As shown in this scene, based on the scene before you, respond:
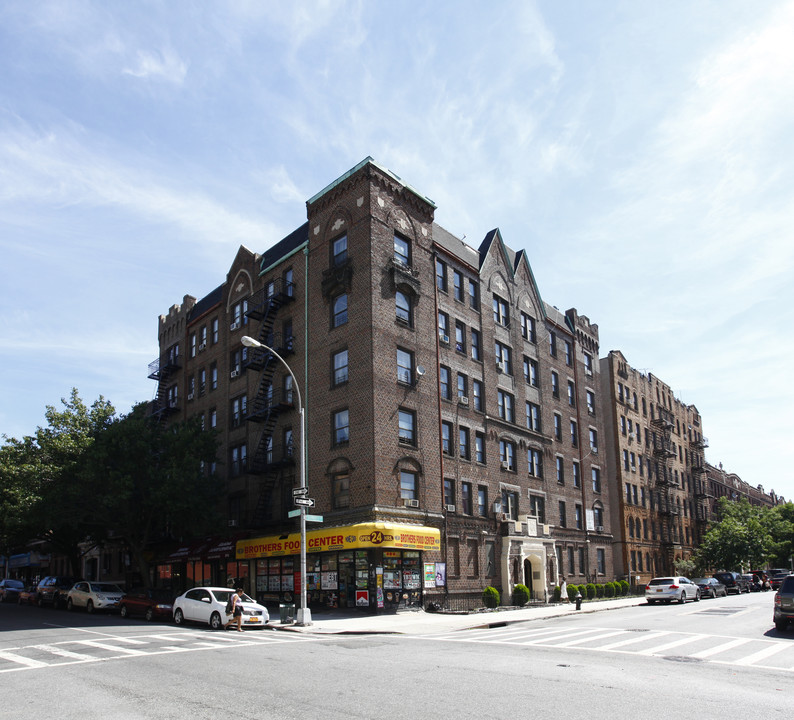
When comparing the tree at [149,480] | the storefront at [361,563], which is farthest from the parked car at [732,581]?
the tree at [149,480]

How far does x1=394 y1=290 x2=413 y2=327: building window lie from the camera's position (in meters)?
33.0

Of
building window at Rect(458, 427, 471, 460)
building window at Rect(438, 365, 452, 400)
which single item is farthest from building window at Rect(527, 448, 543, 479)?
building window at Rect(438, 365, 452, 400)

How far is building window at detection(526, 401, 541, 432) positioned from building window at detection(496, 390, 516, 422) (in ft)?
7.06

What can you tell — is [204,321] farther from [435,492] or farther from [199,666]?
[199,666]

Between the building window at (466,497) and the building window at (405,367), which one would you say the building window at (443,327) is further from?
the building window at (466,497)

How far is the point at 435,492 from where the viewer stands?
32.4 m

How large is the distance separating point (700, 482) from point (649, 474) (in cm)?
1695

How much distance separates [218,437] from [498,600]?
63.0 feet

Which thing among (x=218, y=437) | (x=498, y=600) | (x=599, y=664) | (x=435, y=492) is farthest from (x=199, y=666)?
(x=218, y=437)

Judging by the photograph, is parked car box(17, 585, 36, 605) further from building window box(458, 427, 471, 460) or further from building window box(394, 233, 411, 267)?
Result: building window box(394, 233, 411, 267)

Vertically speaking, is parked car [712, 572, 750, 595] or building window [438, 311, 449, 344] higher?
building window [438, 311, 449, 344]

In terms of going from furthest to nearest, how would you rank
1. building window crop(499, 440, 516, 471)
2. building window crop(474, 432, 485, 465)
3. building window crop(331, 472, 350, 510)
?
building window crop(499, 440, 516, 471)
building window crop(474, 432, 485, 465)
building window crop(331, 472, 350, 510)

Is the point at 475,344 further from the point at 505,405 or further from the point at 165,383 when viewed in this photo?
the point at 165,383

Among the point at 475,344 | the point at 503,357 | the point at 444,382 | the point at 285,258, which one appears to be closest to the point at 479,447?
the point at 444,382
